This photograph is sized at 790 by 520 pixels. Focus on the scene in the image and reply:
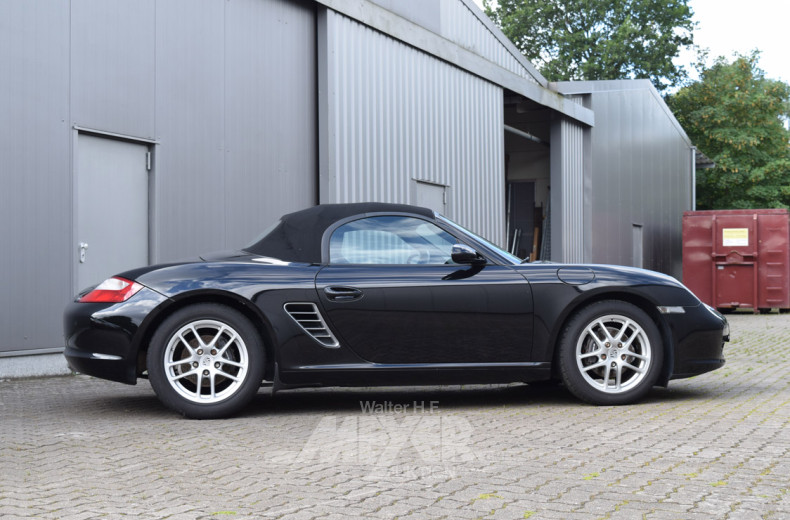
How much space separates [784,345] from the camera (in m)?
12.1

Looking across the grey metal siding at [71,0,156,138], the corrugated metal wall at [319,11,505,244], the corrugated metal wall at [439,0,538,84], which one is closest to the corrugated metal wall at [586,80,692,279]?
the corrugated metal wall at [439,0,538,84]

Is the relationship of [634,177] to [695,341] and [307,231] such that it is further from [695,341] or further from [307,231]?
[307,231]

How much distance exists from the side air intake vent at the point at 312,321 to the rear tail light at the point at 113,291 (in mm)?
967

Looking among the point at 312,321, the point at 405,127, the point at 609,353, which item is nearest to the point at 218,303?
the point at 312,321

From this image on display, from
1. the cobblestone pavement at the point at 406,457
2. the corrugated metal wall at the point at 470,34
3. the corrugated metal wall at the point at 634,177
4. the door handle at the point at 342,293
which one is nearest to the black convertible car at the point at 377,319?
the door handle at the point at 342,293

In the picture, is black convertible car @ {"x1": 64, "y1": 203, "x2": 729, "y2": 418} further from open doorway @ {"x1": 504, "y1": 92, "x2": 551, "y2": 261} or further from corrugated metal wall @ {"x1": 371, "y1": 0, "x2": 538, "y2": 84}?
open doorway @ {"x1": 504, "y1": 92, "x2": 551, "y2": 261}

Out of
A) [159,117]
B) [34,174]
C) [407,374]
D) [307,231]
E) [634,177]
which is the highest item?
[634,177]

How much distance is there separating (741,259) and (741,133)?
994 inches

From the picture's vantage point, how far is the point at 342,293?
607cm

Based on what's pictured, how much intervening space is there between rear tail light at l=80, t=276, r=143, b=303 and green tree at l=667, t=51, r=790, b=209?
42.7 metres

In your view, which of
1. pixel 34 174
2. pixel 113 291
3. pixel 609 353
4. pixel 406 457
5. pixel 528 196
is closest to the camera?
pixel 406 457

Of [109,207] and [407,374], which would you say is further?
[109,207]

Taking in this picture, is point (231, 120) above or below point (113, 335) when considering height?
above

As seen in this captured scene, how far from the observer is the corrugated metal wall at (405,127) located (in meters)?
12.6
